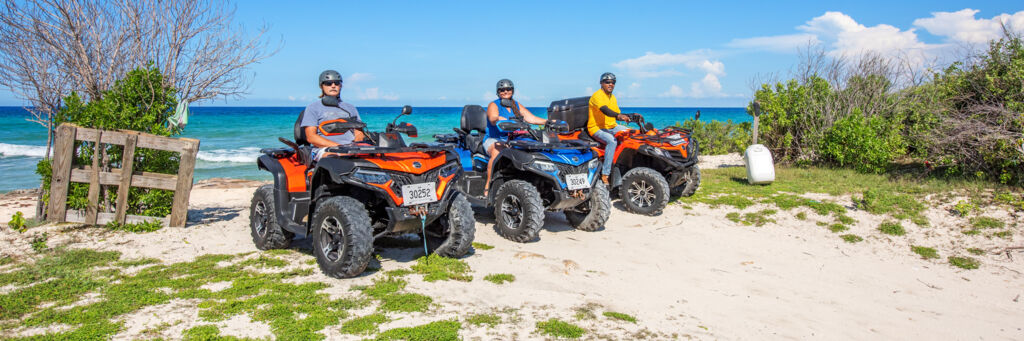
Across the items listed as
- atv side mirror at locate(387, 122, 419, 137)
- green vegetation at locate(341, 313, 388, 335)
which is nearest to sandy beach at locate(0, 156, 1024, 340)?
green vegetation at locate(341, 313, 388, 335)

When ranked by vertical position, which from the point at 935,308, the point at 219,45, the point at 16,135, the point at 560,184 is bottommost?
the point at 16,135

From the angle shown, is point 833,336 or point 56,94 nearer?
point 833,336

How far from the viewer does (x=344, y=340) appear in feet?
13.2

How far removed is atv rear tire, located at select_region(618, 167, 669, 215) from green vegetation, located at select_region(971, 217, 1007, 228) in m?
3.76

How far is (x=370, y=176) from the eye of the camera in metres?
5.19

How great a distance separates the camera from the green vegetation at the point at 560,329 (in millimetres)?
4188

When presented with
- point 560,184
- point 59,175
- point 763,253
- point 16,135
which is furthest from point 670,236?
point 16,135

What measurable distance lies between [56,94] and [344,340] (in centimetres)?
653

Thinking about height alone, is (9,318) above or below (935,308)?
below

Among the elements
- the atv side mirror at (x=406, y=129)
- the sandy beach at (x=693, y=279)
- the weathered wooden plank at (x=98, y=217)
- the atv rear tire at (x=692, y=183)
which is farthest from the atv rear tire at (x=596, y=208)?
the weathered wooden plank at (x=98, y=217)

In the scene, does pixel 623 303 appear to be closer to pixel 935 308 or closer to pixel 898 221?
pixel 935 308

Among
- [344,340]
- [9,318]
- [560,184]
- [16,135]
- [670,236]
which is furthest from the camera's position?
[16,135]

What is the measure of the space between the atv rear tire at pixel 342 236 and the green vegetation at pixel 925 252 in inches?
243

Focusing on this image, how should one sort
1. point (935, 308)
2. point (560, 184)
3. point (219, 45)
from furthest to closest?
1. point (219, 45)
2. point (560, 184)
3. point (935, 308)
